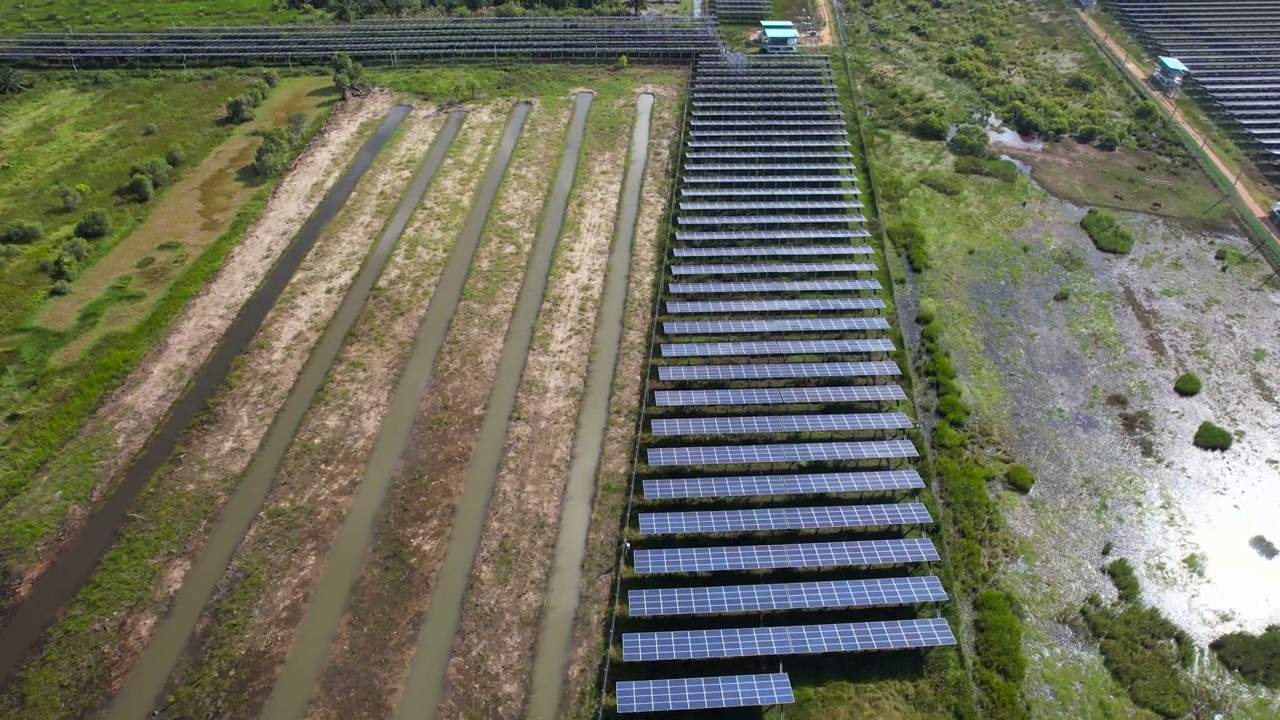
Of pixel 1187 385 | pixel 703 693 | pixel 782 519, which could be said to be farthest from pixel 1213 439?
pixel 703 693

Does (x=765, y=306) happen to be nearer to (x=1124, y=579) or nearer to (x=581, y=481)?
(x=581, y=481)

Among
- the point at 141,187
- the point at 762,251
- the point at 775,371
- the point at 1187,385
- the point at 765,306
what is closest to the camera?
the point at 1187,385

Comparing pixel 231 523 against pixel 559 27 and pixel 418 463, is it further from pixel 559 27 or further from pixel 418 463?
pixel 559 27

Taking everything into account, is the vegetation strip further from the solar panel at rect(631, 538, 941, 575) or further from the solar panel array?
the solar panel at rect(631, 538, 941, 575)

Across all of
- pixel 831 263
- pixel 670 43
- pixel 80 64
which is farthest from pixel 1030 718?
pixel 80 64

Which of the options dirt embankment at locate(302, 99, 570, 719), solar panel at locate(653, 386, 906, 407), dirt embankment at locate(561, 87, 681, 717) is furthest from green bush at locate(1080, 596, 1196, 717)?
dirt embankment at locate(302, 99, 570, 719)

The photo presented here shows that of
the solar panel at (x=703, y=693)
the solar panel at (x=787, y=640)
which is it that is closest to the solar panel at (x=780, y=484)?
the solar panel at (x=787, y=640)
